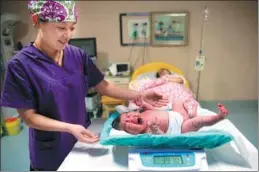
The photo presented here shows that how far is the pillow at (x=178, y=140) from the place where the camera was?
35.6 inches

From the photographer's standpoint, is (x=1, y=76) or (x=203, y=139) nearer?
(x=203, y=139)

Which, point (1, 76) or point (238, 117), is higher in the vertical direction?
point (1, 76)

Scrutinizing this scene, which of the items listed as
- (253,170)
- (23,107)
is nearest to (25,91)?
(23,107)

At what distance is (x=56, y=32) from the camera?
0.96 meters

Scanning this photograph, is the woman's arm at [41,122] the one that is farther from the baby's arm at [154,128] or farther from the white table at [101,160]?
the baby's arm at [154,128]

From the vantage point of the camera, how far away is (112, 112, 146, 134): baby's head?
1.16 m

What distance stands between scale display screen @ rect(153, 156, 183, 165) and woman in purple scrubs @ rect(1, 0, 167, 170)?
9.2 inches

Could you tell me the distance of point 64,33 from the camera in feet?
3.18

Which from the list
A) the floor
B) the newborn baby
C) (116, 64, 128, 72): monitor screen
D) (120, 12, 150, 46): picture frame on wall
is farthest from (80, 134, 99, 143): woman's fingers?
(120, 12, 150, 46): picture frame on wall

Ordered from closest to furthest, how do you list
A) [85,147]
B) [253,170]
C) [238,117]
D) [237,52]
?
[253,170], [85,147], [238,117], [237,52]

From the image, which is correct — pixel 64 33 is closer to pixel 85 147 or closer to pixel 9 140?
pixel 85 147

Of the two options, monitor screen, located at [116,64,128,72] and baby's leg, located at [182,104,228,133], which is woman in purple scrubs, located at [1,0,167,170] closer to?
baby's leg, located at [182,104,228,133]

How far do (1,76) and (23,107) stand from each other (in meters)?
2.45

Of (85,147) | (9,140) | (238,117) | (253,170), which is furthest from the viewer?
(238,117)
